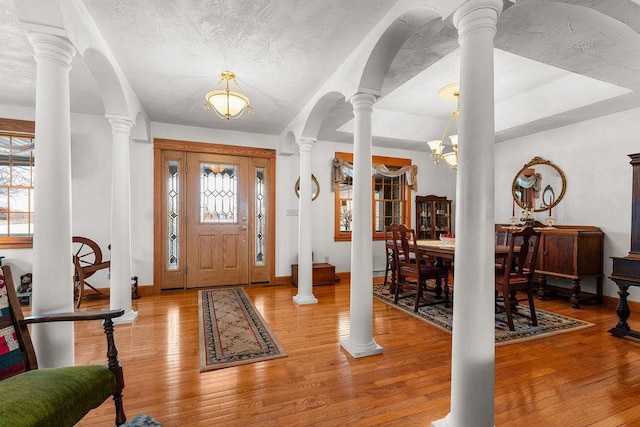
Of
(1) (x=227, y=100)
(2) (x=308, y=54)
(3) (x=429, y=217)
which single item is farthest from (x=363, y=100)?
(3) (x=429, y=217)

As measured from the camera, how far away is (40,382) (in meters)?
1.35

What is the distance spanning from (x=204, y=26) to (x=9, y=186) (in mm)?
3985

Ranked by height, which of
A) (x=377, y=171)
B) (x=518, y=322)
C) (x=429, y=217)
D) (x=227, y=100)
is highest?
(x=227, y=100)

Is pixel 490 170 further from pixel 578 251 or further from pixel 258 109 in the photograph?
pixel 578 251

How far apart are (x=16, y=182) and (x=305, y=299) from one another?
14.3 feet

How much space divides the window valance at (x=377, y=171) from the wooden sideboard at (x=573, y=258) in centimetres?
252

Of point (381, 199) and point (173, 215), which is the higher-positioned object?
point (381, 199)

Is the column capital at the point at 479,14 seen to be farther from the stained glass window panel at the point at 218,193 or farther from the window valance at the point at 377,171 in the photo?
the stained glass window panel at the point at 218,193

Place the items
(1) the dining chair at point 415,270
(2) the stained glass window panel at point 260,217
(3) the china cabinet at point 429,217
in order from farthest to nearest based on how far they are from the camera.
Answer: (3) the china cabinet at point 429,217, (2) the stained glass window panel at point 260,217, (1) the dining chair at point 415,270

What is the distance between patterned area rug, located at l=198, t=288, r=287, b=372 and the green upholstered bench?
3.11 feet

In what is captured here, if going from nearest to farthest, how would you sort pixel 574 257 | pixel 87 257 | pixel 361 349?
pixel 361 349 < pixel 574 257 < pixel 87 257

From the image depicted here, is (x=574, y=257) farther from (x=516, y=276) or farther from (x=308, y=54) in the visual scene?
(x=308, y=54)

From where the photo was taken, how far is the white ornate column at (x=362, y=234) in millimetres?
2682

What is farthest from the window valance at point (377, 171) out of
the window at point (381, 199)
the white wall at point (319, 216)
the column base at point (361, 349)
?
the column base at point (361, 349)
